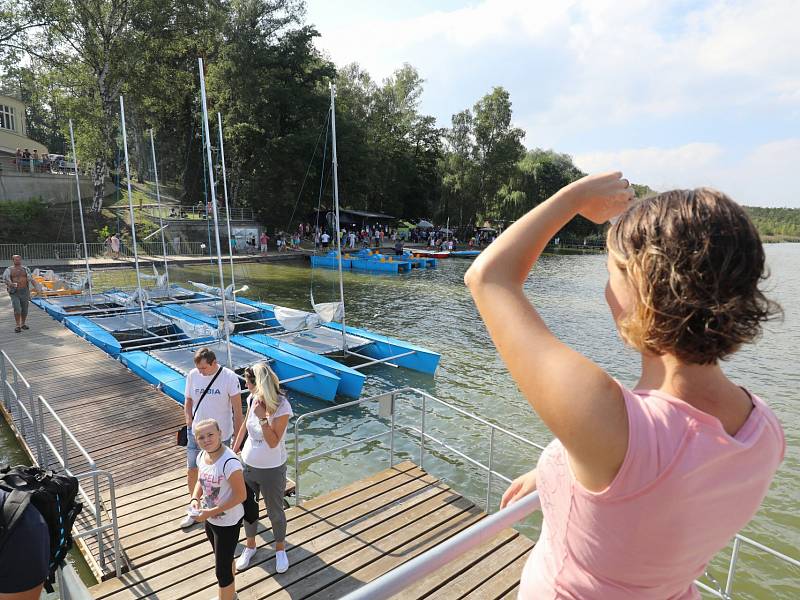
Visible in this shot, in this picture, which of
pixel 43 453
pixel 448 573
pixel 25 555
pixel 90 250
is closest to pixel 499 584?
pixel 448 573

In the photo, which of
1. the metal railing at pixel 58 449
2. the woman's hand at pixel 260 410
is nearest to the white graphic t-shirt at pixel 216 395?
the woman's hand at pixel 260 410

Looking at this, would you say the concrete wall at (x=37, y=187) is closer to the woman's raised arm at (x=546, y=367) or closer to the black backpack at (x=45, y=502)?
the black backpack at (x=45, y=502)

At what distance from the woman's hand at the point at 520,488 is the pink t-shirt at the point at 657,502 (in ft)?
2.20

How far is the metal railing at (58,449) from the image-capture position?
16.0 ft

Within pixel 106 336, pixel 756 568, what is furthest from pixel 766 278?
pixel 106 336

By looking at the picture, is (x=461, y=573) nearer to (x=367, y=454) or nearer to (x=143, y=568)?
(x=143, y=568)

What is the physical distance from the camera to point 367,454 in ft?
30.0

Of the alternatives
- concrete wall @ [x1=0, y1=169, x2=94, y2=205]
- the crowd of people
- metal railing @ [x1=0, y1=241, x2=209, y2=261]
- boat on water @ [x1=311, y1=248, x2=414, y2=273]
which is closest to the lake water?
boat on water @ [x1=311, y1=248, x2=414, y2=273]

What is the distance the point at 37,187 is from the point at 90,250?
25.2ft

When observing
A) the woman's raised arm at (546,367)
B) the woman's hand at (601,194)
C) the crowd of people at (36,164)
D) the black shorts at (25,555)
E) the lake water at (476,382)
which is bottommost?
the lake water at (476,382)

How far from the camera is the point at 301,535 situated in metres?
5.28

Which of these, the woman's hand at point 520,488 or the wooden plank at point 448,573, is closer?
the woman's hand at point 520,488

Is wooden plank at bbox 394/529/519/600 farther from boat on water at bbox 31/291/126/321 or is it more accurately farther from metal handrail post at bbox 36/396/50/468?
boat on water at bbox 31/291/126/321

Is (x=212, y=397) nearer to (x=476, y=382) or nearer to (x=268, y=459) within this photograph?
(x=268, y=459)
